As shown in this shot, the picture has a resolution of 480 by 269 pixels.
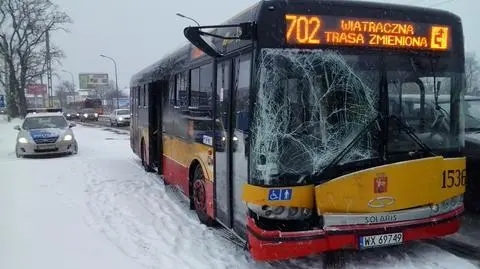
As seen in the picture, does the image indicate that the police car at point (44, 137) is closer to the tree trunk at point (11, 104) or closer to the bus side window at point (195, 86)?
the bus side window at point (195, 86)

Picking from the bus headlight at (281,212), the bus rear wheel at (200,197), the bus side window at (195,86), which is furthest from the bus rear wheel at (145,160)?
the bus headlight at (281,212)

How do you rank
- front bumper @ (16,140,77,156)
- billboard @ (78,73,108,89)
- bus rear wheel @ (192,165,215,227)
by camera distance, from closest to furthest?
bus rear wheel @ (192,165,215,227), front bumper @ (16,140,77,156), billboard @ (78,73,108,89)

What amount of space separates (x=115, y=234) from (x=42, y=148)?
38.5ft

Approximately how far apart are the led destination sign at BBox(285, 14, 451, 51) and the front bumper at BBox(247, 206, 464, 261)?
1.89 meters

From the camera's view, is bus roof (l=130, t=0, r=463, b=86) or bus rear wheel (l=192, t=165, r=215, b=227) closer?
bus roof (l=130, t=0, r=463, b=86)

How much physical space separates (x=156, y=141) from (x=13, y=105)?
184 ft

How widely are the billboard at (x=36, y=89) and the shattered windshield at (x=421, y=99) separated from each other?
215 ft

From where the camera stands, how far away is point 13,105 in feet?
206

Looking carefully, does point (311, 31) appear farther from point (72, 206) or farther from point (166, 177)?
point (166, 177)

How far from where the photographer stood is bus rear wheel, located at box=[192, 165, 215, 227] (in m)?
7.65

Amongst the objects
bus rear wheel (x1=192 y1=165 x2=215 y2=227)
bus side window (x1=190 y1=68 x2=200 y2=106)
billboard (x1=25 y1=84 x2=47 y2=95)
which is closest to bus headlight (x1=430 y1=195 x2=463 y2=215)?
bus rear wheel (x1=192 y1=165 x2=215 y2=227)

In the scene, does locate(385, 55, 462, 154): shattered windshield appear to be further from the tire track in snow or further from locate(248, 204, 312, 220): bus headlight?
the tire track in snow

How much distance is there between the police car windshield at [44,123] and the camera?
1880 cm

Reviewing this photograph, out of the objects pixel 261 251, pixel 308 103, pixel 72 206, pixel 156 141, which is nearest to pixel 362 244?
pixel 261 251
